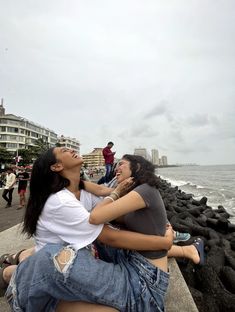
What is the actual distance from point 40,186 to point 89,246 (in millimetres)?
574

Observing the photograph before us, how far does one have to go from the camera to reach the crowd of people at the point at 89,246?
66.7 inches

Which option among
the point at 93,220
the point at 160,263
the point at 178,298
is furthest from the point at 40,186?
the point at 178,298

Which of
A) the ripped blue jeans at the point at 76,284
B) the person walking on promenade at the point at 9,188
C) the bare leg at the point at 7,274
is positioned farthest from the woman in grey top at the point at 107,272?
the person walking on promenade at the point at 9,188

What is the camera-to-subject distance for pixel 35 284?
1.68 meters

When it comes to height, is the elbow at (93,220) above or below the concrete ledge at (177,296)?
above

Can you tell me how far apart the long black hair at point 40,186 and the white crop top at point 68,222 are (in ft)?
0.30

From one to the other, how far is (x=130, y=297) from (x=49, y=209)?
77 cm

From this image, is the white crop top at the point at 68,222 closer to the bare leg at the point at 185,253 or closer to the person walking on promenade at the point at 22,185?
the bare leg at the point at 185,253

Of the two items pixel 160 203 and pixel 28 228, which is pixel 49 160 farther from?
pixel 160 203

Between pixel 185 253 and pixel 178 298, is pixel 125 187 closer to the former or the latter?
pixel 178 298

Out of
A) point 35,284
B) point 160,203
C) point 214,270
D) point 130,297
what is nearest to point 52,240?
point 35,284

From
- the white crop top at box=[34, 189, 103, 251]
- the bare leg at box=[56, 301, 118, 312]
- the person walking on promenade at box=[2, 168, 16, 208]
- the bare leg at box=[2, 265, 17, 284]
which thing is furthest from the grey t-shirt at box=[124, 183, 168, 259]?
the person walking on promenade at box=[2, 168, 16, 208]

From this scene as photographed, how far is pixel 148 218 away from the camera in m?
A: 2.05

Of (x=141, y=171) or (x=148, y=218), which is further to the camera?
(x=141, y=171)
